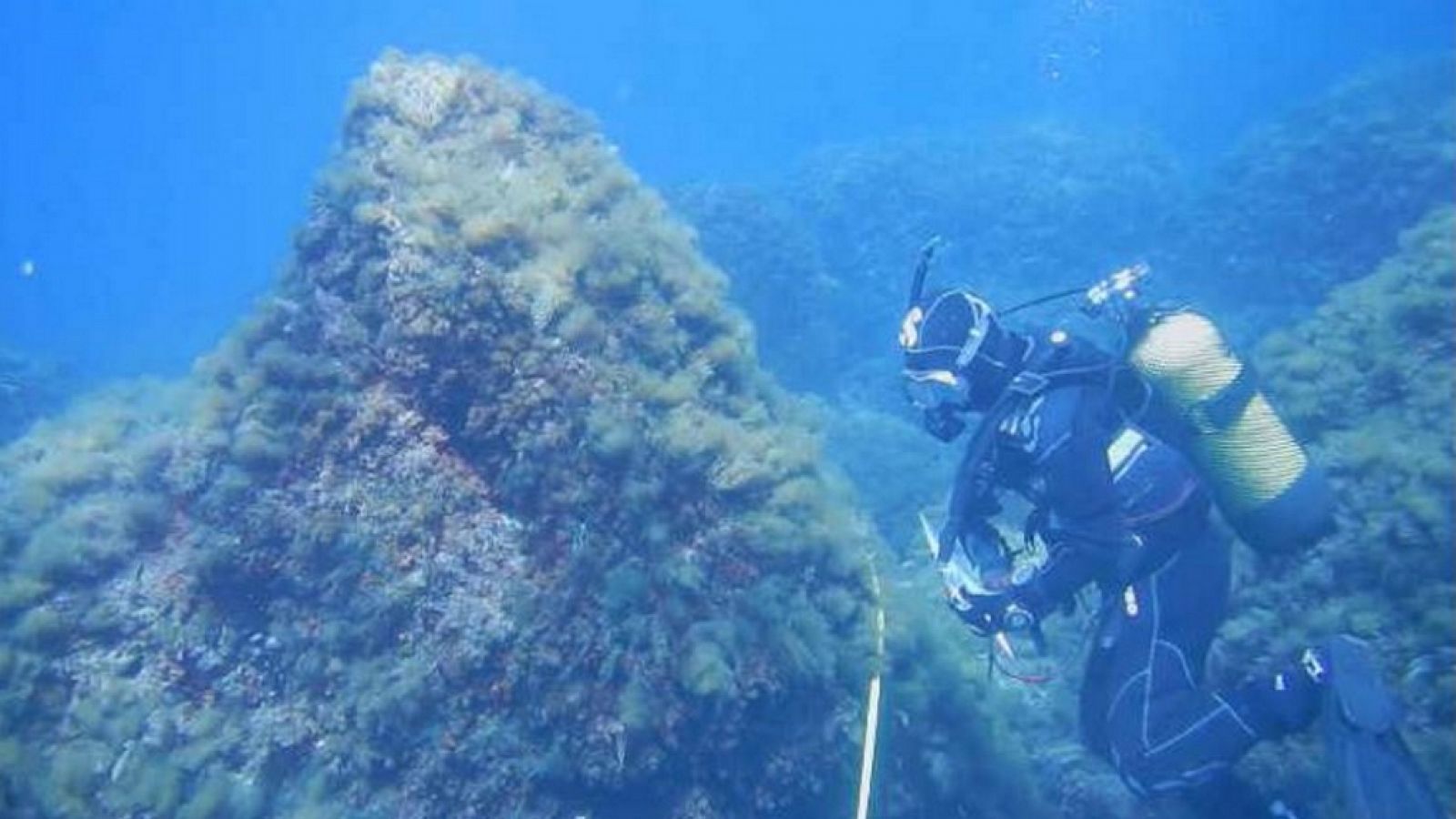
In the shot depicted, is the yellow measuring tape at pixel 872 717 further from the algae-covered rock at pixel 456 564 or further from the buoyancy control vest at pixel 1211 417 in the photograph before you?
the buoyancy control vest at pixel 1211 417

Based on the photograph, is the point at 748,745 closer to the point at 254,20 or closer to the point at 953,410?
the point at 953,410

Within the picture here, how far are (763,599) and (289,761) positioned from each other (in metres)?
2.86

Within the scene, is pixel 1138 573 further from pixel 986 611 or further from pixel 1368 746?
pixel 1368 746

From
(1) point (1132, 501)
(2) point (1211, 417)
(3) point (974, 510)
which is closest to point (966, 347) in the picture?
(3) point (974, 510)

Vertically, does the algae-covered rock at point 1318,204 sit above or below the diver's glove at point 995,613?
above

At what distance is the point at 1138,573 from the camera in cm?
519

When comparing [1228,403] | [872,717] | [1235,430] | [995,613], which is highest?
[1228,403]

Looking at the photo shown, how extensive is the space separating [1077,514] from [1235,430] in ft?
3.89

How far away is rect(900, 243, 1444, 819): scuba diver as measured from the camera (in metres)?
4.84

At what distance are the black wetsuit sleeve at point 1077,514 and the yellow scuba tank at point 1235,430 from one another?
0.70 meters

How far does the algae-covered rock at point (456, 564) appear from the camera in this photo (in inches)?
195

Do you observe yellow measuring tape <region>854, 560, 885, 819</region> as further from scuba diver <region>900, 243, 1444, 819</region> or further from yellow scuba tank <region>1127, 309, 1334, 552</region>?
yellow scuba tank <region>1127, 309, 1334, 552</region>

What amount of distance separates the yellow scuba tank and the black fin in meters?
0.96

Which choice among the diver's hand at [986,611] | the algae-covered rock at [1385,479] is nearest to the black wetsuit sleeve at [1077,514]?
the diver's hand at [986,611]
